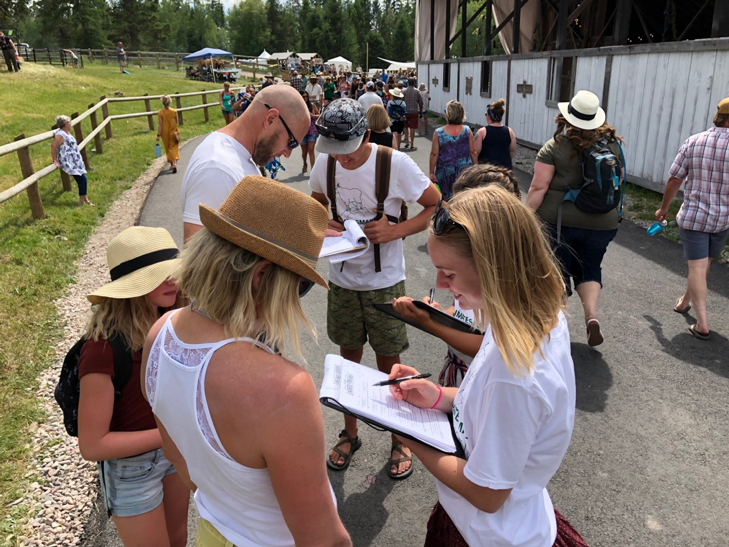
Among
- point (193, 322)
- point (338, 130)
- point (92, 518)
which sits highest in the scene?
point (338, 130)

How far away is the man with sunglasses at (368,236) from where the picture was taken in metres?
3.17

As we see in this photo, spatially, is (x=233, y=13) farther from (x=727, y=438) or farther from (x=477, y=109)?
(x=727, y=438)

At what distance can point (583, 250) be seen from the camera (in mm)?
4582

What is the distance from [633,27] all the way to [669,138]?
1167 cm

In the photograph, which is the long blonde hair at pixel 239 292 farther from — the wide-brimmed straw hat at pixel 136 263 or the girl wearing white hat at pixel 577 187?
the girl wearing white hat at pixel 577 187

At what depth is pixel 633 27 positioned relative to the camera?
59.7 feet

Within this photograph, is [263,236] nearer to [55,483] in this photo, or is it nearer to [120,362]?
[120,362]

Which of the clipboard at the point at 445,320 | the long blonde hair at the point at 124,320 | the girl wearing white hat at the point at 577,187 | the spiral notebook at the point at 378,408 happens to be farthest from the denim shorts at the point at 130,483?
the girl wearing white hat at the point at 577,187

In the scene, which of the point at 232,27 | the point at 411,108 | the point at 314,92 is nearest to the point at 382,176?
the point at 411,108

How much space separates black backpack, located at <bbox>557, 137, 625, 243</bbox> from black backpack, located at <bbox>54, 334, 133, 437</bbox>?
3.65m

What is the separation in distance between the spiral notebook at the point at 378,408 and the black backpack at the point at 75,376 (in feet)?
2.39

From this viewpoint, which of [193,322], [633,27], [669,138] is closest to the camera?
[193,322]

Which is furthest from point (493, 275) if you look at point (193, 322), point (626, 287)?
point (626, 287)

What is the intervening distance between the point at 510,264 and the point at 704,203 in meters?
4.28
